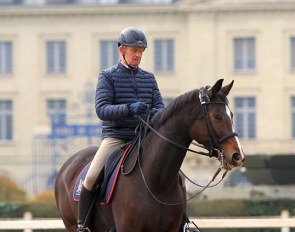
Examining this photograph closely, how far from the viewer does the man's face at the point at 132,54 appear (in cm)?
Result: 1080

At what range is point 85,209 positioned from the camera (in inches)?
434

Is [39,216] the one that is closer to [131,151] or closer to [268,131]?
[131,151]

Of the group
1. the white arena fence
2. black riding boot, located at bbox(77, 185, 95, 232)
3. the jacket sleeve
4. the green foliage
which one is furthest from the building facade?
the jacket sleeve

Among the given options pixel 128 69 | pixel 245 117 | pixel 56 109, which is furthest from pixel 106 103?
pixel 56 109

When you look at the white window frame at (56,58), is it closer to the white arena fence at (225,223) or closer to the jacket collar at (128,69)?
the white arena fence at (225,223)

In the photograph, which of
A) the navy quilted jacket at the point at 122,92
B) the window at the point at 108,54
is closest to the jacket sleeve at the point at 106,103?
the navy quilted jacket at the point at 122,92

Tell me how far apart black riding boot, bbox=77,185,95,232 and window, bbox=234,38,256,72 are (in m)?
53.6

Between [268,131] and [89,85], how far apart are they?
9.10 metres

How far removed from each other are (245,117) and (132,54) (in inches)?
2075

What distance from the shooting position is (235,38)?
64.4m

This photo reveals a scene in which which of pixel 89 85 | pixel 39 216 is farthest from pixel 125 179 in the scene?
pixel 89 85

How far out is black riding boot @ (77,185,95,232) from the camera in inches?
432

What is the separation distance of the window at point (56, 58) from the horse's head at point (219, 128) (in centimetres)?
5531

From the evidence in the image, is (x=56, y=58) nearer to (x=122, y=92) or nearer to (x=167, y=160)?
(x=122, y=92)
